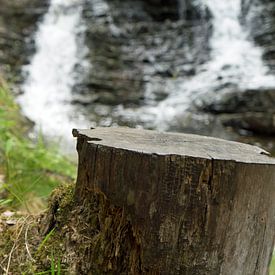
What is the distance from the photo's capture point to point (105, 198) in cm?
156

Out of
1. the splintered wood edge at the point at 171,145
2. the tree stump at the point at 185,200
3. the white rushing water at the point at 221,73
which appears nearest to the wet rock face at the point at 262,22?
the white rushing water at the point at 221,73

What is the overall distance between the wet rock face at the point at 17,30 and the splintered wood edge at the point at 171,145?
22.7 feet

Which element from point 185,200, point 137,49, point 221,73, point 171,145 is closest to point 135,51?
point 137,49

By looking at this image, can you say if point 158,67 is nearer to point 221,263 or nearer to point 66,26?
point 66,26

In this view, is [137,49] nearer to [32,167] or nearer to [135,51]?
[135,51]

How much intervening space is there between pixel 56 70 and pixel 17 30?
1.40 m

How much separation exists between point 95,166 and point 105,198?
113 millimetres

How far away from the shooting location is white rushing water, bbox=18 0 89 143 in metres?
7.49

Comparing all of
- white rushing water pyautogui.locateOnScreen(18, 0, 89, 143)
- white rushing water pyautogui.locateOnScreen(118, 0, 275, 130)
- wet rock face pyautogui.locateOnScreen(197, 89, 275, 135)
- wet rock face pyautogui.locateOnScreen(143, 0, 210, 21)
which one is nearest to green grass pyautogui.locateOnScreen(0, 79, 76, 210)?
white rushing water pyautogui.locateOnScreen(18, 0, 89, 143)

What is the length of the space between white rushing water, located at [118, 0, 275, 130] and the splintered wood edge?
563 centimetres

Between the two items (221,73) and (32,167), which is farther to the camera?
(221,73)

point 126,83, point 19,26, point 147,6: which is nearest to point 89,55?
point 126,83

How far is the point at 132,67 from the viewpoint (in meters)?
9.19

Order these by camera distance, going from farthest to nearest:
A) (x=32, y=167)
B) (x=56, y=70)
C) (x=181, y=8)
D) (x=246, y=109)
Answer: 1. (x=181, y=8)
2. (x=56, y=70)
3. (x=246, y=109)
4. (x=32, y=167)
